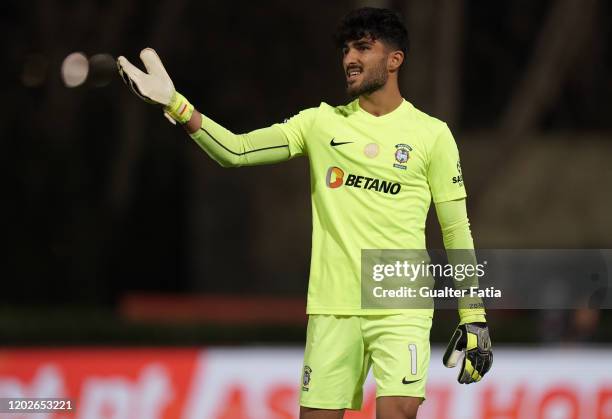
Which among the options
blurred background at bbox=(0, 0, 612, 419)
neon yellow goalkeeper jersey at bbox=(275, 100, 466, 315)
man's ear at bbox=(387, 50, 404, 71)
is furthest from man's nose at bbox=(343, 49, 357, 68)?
blurred background at bbox=(0, 0, 612, 419)

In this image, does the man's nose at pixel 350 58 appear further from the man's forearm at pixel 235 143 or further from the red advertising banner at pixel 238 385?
the red advertising banner at pixel 238 385

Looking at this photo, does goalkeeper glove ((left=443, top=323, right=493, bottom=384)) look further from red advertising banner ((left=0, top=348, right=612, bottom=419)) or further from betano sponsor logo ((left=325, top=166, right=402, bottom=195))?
red advertising banner ((left=0, top=348, right=612, bottom=419))

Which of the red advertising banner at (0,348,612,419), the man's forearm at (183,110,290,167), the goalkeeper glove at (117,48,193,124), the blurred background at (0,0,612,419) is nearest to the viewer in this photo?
the goalkeeper glove at (117,48,193,124)

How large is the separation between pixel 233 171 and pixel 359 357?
73.2ft

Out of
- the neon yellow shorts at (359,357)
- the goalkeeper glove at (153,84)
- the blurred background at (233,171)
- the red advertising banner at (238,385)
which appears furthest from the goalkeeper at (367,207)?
the blurred background at (233,171)

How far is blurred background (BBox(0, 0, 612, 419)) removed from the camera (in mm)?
20062

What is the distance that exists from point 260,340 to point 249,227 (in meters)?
10.6

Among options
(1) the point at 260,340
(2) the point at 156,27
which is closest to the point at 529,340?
(1) the point at 260,340

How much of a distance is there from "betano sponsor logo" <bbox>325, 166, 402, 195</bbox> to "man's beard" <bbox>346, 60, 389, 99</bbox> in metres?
0.37

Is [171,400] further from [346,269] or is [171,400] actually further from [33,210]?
[33,210]

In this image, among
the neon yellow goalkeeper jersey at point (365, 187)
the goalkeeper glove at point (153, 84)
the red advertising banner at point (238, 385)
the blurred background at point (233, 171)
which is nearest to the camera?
the goalkeeper glove at point (153, 84)

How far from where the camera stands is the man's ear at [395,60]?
6680 mm

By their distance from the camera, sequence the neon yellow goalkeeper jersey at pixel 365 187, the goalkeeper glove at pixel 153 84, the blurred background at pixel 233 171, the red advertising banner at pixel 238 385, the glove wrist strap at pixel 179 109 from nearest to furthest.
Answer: the goalkeeper glove at pixel 153 84 < the glove wrist strap at pixel 179 109 < the neon yellow goalkeeper jersey at pixel 365 187 < the red advertising banner at pixel 238 385 < the blurred background at pixel 233 171

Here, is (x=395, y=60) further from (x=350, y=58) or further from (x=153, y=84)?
(x=153, y=84)
